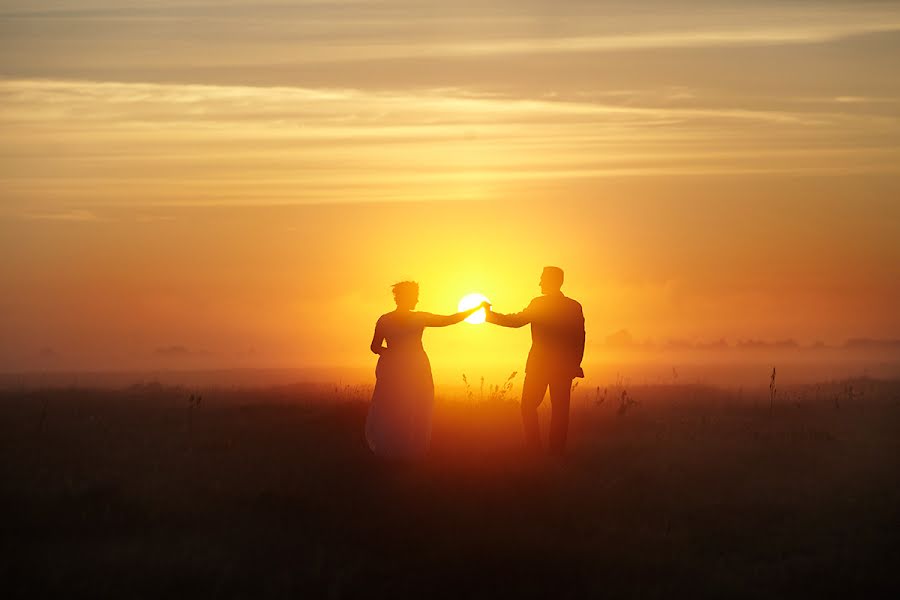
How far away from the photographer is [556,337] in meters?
17.1

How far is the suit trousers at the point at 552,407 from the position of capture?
16.8m

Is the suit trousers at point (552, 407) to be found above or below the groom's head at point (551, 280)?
below

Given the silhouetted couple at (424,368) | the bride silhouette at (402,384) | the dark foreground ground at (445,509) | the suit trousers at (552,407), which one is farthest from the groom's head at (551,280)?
the dark foreground ground at (445,509)

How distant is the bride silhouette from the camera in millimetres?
15867

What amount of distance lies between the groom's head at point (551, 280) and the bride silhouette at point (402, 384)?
1.67m

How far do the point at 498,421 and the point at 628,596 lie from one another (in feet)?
30.2

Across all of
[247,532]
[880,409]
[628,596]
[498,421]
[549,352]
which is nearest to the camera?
[628,596]

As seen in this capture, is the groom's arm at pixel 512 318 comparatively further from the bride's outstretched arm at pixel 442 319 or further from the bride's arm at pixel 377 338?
the bride's arm at pixel 377 338

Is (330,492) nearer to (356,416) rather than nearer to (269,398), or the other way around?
(356,416)

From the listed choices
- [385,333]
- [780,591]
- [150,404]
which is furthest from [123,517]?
[150,404]

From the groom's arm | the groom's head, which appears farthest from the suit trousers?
the groom's head

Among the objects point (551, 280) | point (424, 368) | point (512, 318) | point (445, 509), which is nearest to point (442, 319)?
point (424, 368)

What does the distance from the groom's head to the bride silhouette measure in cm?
167

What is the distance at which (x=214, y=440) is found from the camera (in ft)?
57.1
